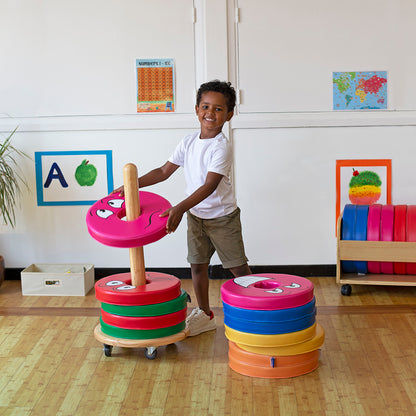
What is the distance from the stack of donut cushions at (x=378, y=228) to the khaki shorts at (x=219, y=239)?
0.95 metres

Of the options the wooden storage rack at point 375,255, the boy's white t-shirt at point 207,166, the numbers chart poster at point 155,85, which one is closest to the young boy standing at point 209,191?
the boy's white t-shirt at point 207,166

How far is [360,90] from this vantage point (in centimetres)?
368

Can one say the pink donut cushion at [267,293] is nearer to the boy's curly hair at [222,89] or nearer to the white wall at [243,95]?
the boy's curly hair at [222,89]

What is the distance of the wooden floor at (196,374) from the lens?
2.15 m

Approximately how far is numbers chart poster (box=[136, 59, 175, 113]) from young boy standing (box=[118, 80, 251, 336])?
96cm

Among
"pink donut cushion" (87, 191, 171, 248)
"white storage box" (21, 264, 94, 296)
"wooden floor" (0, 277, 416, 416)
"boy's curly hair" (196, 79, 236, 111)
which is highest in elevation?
"boy's curly hair" (196, 79, 236, 111)

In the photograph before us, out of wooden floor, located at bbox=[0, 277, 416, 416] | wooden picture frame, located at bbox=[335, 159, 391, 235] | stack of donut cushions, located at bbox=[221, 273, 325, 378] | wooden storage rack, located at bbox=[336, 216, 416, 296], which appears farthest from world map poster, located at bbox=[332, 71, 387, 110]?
stack of donut cushions, located at bbox=[221, 273, 325, 378]

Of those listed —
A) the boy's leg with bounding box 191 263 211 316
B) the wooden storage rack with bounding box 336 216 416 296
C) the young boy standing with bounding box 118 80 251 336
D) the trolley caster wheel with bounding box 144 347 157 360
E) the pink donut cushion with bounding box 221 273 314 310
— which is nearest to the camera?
the pink donut cushion with bounding box 221 273 314 310

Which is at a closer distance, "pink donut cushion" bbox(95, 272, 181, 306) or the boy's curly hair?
"pink donut cushion" bbox(95, 272, 181, 306)

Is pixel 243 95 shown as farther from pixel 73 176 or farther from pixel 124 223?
pixel 124 223

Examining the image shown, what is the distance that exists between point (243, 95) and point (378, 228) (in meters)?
1.18

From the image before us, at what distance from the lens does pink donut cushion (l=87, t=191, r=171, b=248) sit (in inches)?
94.3

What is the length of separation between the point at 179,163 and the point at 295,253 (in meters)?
1.34

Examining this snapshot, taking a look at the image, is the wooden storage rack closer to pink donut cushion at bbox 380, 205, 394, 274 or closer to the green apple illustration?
pink donut cushion at bbox 380, 205, 394, 274
